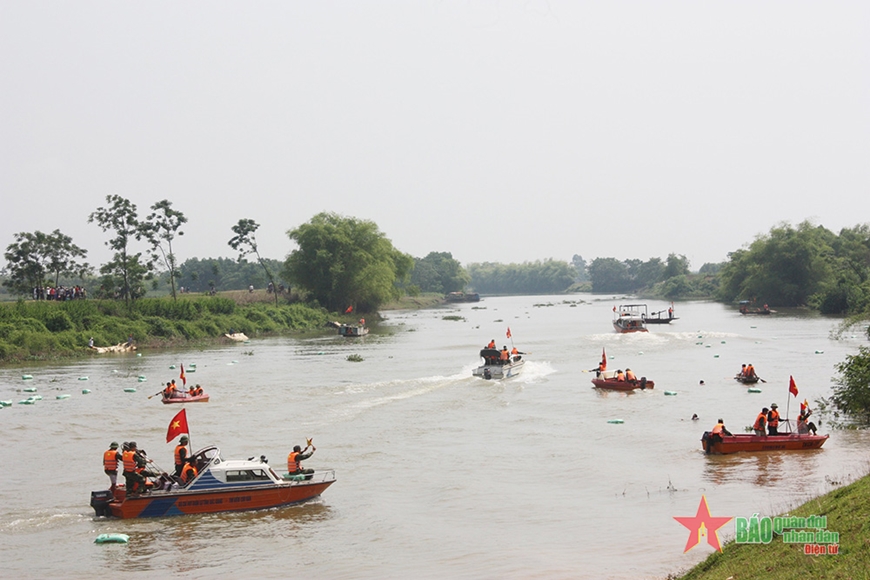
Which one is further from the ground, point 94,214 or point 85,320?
point 94,214

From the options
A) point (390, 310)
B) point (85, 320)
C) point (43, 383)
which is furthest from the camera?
point (390, 310)

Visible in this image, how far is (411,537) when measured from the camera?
19.3 m

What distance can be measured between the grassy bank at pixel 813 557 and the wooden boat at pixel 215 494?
38.0ft

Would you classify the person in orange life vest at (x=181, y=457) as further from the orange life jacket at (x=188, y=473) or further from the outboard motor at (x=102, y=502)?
the outboard motor at (x=102, y=502)

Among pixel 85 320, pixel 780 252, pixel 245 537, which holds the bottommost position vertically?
pixel 245 537

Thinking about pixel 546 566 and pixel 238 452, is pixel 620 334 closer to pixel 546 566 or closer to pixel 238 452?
pixel 238 452

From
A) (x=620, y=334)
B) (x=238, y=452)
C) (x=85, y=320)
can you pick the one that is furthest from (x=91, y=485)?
(x=620, y=334)

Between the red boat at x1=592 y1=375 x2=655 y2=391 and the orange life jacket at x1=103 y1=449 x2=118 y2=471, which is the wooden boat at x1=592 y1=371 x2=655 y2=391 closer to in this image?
the red boat at x1=592 y1=375 x2=655 y2=391

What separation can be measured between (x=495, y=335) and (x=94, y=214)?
42728 millimetres

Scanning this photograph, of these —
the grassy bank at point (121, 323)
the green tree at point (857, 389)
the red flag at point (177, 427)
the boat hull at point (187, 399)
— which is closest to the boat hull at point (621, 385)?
the green tree at point (857, 389)

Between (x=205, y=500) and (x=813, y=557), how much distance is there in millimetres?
15087

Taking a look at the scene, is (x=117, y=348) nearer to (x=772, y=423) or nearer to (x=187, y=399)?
(x=187, y=399)

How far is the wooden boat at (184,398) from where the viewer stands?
125 ft

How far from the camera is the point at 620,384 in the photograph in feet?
133
